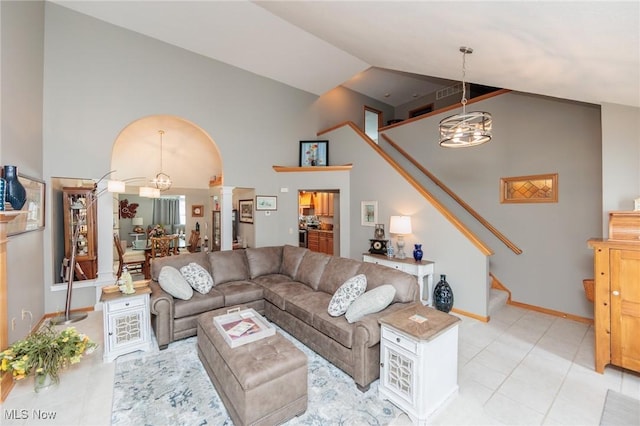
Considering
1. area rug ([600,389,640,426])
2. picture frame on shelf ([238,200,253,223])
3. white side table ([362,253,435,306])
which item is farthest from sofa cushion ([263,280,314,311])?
area rug ([600,389,640,426])

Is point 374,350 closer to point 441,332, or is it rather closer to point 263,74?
point 441,332

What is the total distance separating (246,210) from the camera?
6.28 m

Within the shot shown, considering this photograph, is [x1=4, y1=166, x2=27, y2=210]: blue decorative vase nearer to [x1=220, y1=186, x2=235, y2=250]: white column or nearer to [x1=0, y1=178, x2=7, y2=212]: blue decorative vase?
[x1=0, y1=178, x2=7, y2=212]: blue decorative vase

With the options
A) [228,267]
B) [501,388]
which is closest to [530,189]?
[501,388]

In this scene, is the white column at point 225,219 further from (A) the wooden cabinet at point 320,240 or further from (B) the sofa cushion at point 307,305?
(A) the wooden cabinet at point 320,240

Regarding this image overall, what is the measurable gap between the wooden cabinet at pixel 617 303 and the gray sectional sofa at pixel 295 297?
1.72 meters

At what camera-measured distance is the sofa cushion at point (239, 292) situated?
3.57 m

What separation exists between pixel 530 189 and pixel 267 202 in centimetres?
481

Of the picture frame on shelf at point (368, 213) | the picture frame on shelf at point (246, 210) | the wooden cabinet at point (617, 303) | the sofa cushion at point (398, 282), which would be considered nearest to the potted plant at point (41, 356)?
the sofa cushion at point (398, 282)

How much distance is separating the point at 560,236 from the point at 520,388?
2.77 metres

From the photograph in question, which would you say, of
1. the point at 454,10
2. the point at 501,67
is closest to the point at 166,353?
the point at 454,10

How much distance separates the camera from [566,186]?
13.2ft

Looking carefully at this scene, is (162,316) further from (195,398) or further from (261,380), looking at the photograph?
(261,380)

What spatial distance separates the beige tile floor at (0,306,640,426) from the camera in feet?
6.77
